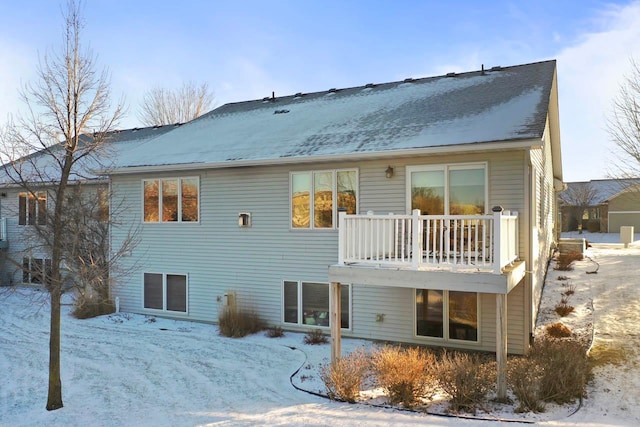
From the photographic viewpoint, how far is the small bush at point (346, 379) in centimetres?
653

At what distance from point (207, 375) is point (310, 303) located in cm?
322

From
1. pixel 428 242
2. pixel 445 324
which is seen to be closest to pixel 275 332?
pixel 445 324

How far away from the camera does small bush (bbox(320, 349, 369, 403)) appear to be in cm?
653

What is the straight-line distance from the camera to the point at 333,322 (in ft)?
24.6

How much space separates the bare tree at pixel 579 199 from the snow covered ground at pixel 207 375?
94.1 ft

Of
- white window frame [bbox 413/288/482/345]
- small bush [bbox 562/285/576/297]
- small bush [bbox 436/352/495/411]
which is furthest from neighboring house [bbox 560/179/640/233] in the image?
small bush [bbox 436/352/495/411]

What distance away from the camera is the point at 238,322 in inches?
406

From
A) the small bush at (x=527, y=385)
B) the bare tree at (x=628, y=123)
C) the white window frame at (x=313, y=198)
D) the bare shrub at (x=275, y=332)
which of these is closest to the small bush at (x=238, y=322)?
the bare shrub at (x=275, y=332)

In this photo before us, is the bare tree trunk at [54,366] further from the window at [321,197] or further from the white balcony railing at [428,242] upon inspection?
the window at [321,197]

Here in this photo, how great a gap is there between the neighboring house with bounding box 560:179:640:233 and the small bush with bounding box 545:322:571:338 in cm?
2739

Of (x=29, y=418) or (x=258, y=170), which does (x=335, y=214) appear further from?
(x=29, y=418)

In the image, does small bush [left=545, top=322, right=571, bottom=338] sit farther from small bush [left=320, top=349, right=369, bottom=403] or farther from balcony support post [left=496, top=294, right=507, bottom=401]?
small bush [left=320, top=349, right=369, bottom=403]

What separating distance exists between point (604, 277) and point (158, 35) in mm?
16915

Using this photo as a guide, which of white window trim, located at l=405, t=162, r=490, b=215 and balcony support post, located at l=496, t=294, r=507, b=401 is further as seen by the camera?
white window trim, located at l=405, t=162, r=490, b=215
